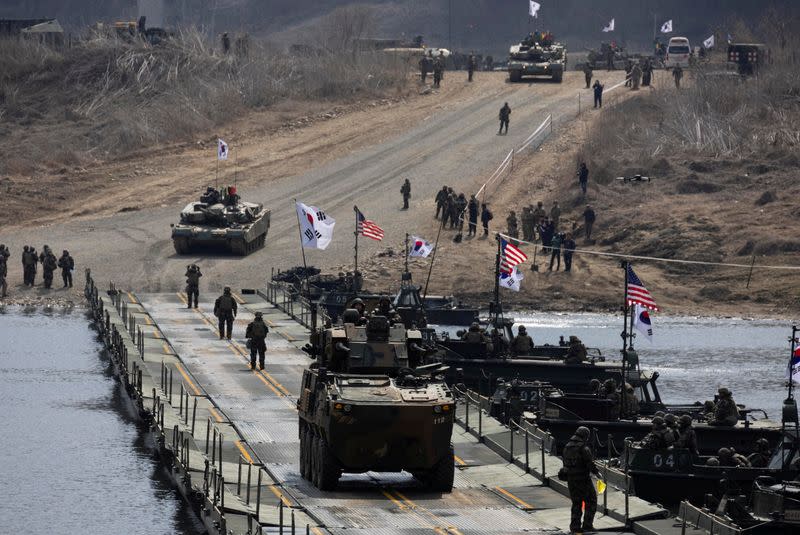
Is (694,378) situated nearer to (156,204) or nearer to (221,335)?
(221,335)

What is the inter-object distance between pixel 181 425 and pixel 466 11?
13133 centimetres

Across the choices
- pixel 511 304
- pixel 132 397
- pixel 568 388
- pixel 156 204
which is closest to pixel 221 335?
pixel 132 397

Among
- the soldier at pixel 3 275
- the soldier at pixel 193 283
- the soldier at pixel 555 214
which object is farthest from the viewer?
the soldier at pixel 555 214

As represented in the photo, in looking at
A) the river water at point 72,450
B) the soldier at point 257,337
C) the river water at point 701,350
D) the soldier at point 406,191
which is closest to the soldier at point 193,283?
the river water at point 72,450

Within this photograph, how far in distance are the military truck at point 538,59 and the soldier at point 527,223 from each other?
32.6 metres

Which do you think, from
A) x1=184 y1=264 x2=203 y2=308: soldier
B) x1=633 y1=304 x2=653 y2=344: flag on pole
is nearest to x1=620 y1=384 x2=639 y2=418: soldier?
x1=633 y1=304 x2=653 y2=344: flag on pole

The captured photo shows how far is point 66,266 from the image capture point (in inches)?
2859

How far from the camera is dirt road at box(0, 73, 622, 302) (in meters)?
76.3

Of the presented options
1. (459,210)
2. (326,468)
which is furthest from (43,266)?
(326,468)

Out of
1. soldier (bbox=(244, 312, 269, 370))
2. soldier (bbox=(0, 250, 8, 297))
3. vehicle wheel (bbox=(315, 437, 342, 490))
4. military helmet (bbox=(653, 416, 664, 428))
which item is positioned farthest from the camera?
soldier (bbox=(0, 250, 8, 297))

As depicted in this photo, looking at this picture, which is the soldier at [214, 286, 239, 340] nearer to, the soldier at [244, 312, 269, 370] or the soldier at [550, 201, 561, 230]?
the soldier at [244, 312, 269, 370]

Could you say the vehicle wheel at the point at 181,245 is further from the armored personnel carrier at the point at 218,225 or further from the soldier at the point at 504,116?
the soldier at the point at 504,116

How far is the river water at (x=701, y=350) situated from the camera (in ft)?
180

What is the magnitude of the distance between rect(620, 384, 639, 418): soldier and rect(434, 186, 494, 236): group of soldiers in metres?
36.7
